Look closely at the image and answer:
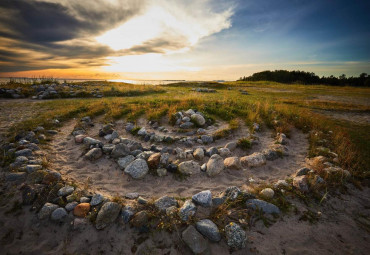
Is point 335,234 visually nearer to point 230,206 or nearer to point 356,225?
point 356,225

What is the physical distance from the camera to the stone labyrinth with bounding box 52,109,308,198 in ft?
17.9

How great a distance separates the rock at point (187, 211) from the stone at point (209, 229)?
10.6 inches

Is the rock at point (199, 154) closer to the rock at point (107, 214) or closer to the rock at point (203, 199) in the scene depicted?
the rock at point (203, 199)

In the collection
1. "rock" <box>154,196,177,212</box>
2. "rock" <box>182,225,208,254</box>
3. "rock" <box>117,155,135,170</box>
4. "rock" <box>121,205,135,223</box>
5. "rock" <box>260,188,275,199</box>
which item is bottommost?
"rock" <box>182,225,208,254</box>

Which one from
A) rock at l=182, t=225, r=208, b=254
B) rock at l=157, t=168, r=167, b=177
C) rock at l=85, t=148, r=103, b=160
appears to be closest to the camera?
rock at l=182, t=225, r=208, b=254

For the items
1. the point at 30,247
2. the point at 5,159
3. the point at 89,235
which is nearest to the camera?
the point at 30,247

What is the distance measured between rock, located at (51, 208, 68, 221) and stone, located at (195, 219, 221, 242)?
3043mm

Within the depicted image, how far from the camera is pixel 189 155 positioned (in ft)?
23.2

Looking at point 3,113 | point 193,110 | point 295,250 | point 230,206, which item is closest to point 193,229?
point 230,206

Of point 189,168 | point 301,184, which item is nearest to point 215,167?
point 189,168

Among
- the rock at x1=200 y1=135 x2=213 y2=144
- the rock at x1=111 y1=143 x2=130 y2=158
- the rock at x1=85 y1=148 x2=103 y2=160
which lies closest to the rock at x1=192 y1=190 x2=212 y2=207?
the rock at x1=111 y1=143 x2=130 y2=158

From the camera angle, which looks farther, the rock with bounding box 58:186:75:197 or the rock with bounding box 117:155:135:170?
the rock with bounding box 117:155:135:170

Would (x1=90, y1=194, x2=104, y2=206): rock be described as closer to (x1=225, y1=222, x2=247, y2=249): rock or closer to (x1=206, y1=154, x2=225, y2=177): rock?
(x1=225, y1=222, x2=247, y2=249): rock

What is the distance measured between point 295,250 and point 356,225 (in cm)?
189
